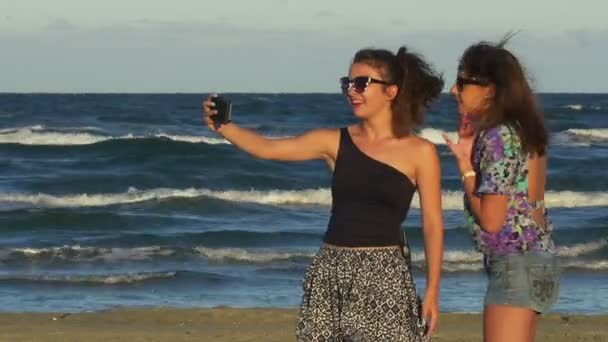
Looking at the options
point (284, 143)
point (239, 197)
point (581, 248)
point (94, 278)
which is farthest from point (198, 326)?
point (239, 197)

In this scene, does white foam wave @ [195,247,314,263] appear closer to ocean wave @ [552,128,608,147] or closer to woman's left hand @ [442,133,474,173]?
woman's left hand @ [442,133,474,173]

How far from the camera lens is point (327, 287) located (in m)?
4.83

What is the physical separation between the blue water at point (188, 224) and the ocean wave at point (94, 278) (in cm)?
2

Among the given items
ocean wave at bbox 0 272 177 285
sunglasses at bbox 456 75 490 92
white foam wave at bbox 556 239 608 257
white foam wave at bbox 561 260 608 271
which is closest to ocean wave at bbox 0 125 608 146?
white foam wave at bbox 556 239 608 257

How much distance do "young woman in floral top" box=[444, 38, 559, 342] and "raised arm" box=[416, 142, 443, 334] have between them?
0.75ft

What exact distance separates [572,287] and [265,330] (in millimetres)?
4116

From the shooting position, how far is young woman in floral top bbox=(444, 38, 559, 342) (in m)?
4.57

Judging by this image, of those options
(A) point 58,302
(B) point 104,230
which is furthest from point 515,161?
(B) point 104,230

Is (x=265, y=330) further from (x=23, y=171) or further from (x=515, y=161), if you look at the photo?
(x=23, y=171)

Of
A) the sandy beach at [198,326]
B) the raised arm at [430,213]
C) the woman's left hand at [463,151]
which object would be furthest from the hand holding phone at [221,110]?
the sandy beach at [198,326]

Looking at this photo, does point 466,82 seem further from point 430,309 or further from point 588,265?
point 588,265

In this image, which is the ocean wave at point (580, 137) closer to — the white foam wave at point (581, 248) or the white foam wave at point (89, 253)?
the white foam wave at point (581, 248)

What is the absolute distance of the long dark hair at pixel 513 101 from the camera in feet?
15.1

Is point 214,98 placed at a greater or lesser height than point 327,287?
greater
